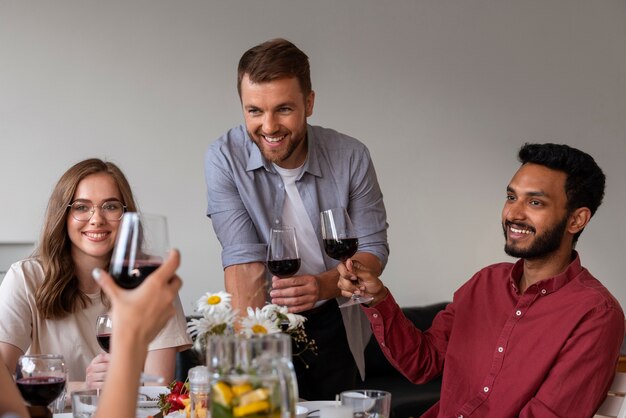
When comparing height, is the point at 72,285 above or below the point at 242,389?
above

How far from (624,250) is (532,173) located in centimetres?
408

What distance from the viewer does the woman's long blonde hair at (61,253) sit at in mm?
2785

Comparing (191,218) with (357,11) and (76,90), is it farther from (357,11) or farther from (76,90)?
(357,11)

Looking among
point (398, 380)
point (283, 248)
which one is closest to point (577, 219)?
point (283, 248)

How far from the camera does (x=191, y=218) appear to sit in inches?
185

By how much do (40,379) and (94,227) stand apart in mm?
1076

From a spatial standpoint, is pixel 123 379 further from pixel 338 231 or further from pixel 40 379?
pixel 338 231

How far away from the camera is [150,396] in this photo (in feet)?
7.34

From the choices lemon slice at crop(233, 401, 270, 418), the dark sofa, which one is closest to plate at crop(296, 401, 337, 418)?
lemon slice at crop(233, 401, 270, 418)

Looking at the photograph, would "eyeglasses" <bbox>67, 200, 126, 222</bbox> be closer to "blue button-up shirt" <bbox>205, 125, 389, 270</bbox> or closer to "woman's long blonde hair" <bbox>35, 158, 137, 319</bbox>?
"woman's long blonde hair" <bbox>35, 158, 137, 319</bbox>

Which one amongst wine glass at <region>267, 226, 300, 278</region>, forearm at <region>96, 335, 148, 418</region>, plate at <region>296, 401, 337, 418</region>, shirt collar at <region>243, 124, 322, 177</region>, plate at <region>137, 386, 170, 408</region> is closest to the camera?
forearm at <region>96, 335, 148, 418</region>

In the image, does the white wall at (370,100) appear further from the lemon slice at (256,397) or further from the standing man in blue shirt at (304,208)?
the lemon slice at (256,397)

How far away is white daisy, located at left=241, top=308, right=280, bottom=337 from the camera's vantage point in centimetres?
171

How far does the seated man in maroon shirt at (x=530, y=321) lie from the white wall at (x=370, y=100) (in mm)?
2259
